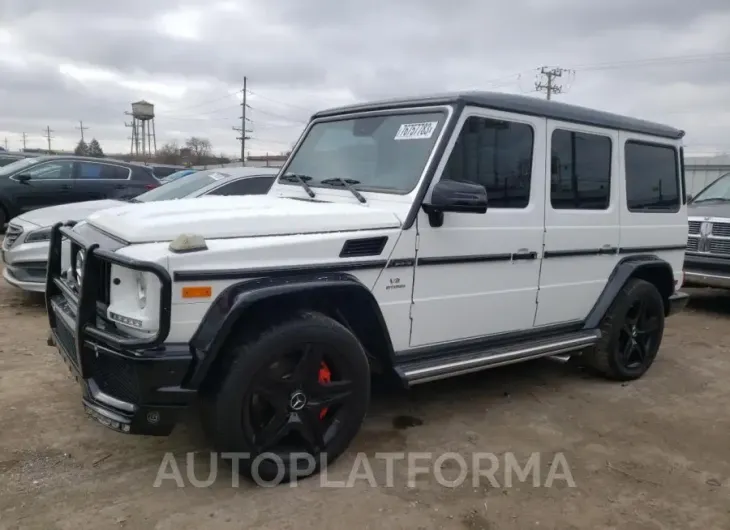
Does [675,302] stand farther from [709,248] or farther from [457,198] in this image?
[457,198]

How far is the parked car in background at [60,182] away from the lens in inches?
447

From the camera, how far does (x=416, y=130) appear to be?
3.99 m

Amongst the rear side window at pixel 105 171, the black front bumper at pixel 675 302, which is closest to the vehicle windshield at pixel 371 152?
the black front bumper at pixel 675 302

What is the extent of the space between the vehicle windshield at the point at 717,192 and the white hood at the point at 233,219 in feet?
22.9

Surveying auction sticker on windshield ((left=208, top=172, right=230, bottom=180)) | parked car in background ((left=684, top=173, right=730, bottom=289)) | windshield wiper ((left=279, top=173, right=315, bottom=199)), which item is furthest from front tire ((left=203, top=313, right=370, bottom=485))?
parked car in background ((left=684, top=173, right=730, bottom=289))

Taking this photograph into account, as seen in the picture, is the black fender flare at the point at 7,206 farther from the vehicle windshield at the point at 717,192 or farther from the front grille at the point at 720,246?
the vehicle windshield at the point at 717,192

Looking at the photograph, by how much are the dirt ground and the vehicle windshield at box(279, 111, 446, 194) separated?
1.64 m

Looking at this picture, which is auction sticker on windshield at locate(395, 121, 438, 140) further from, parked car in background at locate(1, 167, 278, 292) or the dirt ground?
parked car in background at locate(1, 167, 278, 292)

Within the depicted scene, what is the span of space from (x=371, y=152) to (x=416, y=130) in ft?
1.22

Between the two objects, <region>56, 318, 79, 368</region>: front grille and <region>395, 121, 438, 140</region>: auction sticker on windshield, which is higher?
<region>395, 121, 438, 140</region>: auction sticker on windshield

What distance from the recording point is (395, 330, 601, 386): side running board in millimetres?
3744

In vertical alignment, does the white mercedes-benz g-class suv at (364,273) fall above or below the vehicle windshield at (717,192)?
below

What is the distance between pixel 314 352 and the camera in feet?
10.7

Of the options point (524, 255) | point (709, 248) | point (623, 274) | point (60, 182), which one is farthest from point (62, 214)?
point (709, 248)
